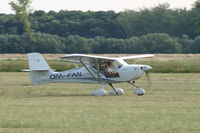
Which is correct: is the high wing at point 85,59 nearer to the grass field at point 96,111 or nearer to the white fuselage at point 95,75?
the white fuselage at point 95,75

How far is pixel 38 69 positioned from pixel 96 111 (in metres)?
8.86

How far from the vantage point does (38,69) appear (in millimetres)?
26359

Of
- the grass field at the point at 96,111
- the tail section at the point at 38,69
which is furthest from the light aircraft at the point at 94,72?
the grass field at the point at 96,111

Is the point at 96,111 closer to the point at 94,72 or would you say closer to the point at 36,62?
the point at 94,72

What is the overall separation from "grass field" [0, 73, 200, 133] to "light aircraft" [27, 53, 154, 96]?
1.67ft

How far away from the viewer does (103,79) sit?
2578 cm

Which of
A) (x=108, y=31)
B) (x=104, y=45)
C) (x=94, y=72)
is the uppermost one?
(x=94, y=72)

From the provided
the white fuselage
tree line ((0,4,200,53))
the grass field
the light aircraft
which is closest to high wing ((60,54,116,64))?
the light aircraft

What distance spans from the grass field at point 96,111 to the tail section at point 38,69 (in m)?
0.48

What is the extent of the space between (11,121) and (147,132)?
128 inches

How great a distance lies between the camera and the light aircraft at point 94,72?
25.3m

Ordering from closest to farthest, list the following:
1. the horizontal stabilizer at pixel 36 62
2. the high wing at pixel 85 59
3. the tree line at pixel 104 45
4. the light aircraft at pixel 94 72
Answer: the high wing at pixel 85 59
the light aircraft at pixel 94 72
the horizontal stabilizer at pixel 36 62
the tree line at pixel 104 45

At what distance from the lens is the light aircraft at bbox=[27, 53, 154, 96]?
25.3 m

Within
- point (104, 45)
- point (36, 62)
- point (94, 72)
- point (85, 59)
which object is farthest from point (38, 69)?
point (104, 45)
